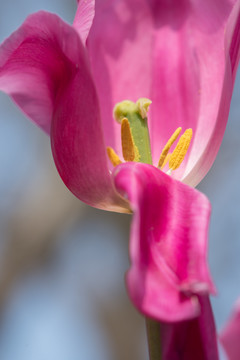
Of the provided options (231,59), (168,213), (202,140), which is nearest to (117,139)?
(202,140)

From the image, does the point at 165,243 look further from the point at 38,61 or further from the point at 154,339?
the point at 38,61

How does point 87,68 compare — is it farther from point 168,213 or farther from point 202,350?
point 202,350

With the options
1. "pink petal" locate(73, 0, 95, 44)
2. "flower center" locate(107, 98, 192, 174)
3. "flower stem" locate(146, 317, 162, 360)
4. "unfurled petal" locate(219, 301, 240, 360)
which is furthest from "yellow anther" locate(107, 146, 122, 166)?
"unfurled petal" locate(219, 301, 240, 360)

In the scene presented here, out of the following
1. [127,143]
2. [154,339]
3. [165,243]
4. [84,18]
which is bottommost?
[154,339]

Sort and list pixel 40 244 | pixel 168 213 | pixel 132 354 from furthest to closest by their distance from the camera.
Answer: pixel 132 354 → pixel 40 244 → pixel 168 213

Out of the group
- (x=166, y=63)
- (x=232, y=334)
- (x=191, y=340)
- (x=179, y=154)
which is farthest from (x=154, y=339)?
(x=166, y=63)

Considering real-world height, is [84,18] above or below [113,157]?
above

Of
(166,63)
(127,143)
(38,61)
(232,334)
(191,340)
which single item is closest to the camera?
(232,334)
